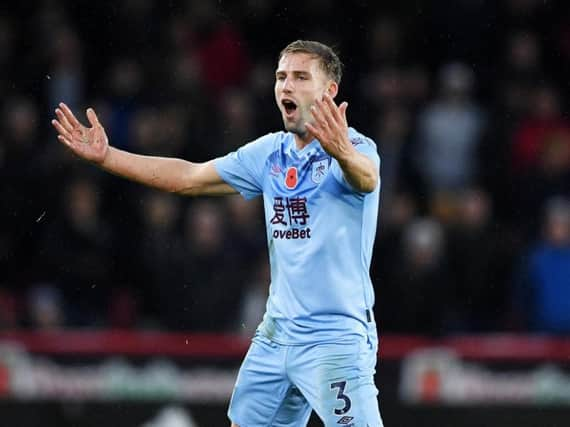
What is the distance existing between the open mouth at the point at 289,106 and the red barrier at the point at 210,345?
3.87 meters

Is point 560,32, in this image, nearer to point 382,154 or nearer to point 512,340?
point 382,154

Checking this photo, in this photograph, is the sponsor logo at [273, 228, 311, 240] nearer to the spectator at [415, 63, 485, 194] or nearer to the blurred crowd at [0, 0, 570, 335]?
the blurred crowd at [0, 0, 570, 335]

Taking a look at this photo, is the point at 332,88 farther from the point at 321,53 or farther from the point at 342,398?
the point at 342,398

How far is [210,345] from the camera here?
9578 millimetres

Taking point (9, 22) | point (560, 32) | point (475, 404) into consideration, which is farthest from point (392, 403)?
point (9, 22)

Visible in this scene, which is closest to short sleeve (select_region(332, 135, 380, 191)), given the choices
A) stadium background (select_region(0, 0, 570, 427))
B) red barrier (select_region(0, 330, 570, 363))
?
stadium background (select_region(0, 0, 570, 427))

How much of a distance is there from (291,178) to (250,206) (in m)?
4.65

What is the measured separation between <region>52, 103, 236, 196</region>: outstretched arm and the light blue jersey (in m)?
0.44

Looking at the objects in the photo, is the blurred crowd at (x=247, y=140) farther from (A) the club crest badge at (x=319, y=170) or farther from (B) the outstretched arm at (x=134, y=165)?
(A) the club crest badge at (x=319, y=170)

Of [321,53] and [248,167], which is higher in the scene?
[321,53]

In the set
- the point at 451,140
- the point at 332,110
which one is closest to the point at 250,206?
the point at 451,140

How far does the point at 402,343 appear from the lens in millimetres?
9477

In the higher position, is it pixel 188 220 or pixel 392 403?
pixel 188 220

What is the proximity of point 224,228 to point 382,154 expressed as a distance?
1662 millimetres
